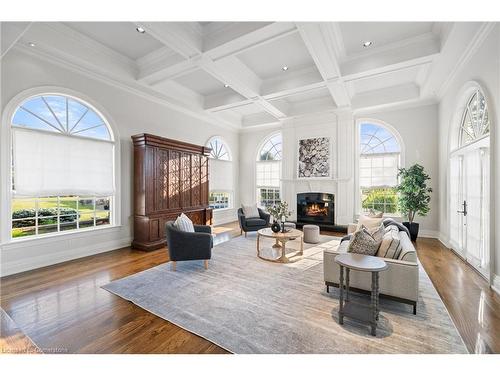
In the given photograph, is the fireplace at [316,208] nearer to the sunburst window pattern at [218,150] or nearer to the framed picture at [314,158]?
the framed picture at [314,158]

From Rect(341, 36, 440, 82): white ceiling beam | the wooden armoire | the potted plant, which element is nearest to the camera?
Rect(341, 36, 440, 82): white ceiling beam

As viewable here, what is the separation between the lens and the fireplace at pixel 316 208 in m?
6.77

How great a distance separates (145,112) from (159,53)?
5.12 ft

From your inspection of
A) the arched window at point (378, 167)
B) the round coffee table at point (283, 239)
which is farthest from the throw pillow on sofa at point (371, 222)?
the arched window at point (378, 167)

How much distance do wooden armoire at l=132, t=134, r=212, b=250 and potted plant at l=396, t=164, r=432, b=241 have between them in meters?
5.07

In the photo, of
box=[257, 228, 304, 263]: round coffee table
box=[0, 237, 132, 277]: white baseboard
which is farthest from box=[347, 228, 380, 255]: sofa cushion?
box=[0, 237, 132, 277]: white baseboard

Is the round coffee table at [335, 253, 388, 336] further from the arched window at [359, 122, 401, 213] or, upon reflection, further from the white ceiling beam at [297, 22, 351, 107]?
the arched window at [359, 122, 401, 213]

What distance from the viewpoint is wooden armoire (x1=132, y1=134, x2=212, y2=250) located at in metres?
4.73

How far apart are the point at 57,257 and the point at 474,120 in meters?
7.38

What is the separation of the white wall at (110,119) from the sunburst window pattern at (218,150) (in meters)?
1.14

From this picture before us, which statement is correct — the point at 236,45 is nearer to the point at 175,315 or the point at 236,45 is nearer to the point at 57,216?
the point at 175,315

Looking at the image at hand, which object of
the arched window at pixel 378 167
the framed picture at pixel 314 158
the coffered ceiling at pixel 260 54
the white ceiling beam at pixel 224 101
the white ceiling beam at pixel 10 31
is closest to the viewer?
the white ceiling beam at pixel 10 31

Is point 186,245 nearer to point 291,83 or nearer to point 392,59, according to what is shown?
point 291,83

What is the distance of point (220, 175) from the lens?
25.6 ft
